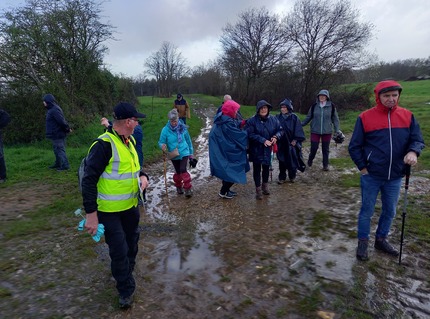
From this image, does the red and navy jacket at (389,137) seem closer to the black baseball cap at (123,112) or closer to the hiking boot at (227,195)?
the black baseball cap at (123,112)

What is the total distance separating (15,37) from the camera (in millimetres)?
13031

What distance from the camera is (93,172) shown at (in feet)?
9.75

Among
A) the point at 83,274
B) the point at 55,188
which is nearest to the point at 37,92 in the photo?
the point at 55,188

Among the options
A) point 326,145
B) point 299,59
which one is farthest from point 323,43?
point 326,145

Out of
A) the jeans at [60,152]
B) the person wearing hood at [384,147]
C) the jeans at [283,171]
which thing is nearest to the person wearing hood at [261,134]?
the jeans at [283,171]

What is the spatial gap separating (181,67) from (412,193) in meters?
57.7

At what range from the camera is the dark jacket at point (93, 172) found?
296cm

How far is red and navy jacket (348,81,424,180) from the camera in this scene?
3.80m

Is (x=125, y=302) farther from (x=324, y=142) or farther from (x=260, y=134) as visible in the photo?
(x=324, y=142)

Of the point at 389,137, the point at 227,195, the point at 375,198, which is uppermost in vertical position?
the point at 389,137

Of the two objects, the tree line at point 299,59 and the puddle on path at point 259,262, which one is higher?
the tree line at point 299,59

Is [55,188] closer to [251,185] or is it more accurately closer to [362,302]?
[251,185]

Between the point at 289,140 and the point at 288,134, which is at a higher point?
the point at 288,134

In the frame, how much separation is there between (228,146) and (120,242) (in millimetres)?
3766
